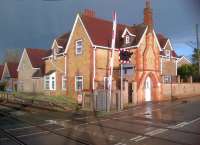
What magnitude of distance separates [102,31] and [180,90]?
36.1 ft

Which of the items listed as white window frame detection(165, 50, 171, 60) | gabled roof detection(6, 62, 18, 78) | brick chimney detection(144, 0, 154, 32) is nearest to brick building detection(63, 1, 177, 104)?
brick chimney detection(144, 0, 154, 32)

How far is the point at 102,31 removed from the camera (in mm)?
34938

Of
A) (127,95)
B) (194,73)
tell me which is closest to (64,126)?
(127,95)

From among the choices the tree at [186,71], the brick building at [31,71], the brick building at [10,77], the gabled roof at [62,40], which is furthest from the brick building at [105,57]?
the brick building at [10,77]

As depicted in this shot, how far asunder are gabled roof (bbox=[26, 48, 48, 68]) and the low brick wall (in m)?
22.2

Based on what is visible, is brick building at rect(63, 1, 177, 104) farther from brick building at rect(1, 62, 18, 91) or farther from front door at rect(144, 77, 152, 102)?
brick building at rect(1, 62, 18, 91)

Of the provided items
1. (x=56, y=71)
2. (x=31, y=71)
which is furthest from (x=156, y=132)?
(x=31, y=71)

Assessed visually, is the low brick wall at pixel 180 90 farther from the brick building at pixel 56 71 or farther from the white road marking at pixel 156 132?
the white road marking at pixel 156 132

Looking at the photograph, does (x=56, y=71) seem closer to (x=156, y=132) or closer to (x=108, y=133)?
(x=108, y=133)

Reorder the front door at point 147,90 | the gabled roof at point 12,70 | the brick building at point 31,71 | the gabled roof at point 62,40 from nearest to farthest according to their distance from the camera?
the front door at point 147,90 → the gabled roof at point 62,40 → the brick building at point 31,71 → the gabled roof at point 12,70

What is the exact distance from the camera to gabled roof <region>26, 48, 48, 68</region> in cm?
5016

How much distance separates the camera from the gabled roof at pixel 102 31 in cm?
3297

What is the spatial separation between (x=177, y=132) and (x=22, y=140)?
6353mm

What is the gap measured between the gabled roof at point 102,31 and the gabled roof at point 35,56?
652 inches
